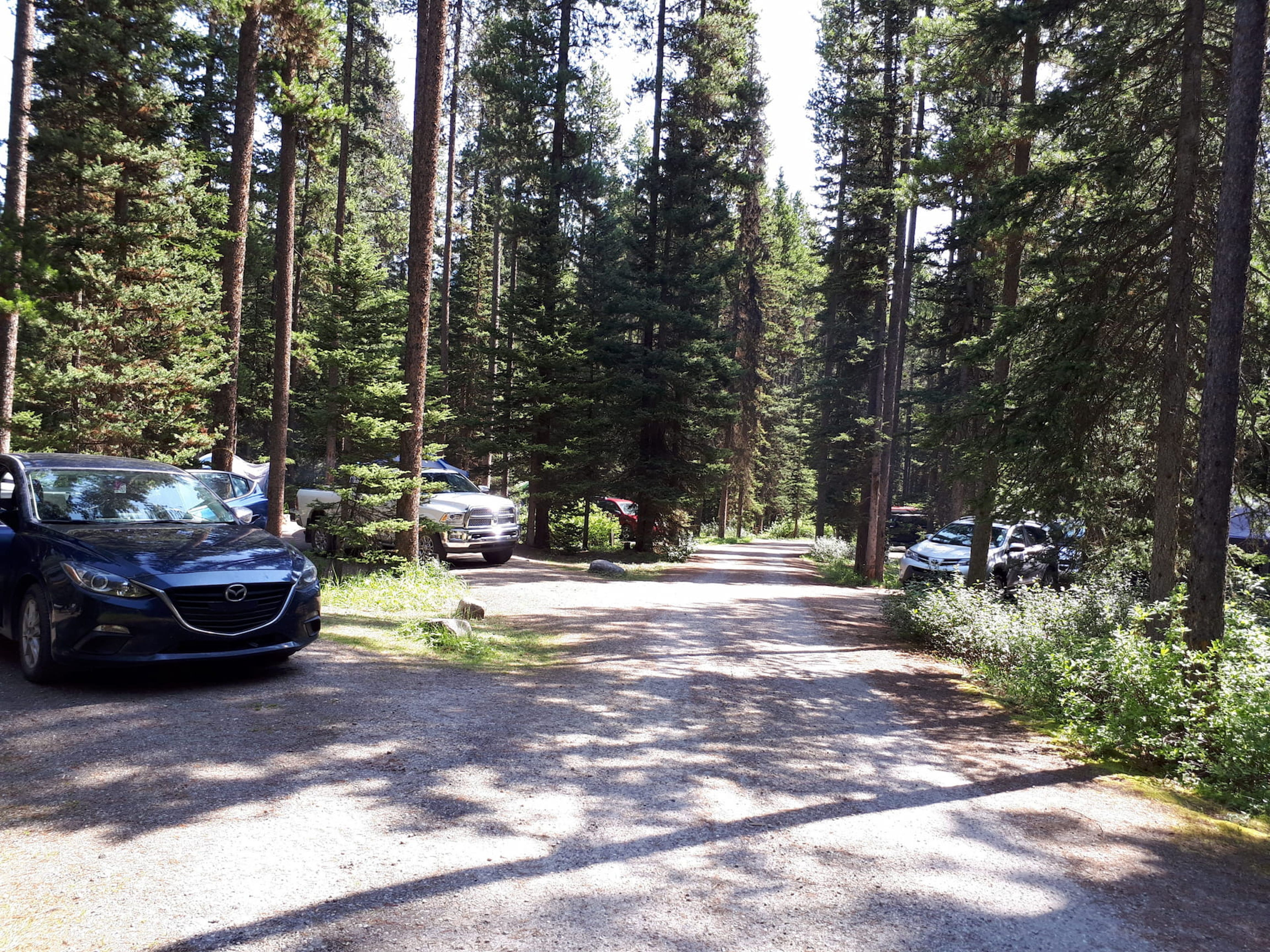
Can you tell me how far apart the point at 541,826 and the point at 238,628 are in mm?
3403

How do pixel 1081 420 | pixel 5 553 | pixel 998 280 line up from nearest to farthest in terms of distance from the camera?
pixel 5 553, pixel 1081 420, pixel 998 280

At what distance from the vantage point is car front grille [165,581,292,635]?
5.87 m

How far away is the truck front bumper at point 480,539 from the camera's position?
54.7 feet

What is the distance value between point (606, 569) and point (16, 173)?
14246mm

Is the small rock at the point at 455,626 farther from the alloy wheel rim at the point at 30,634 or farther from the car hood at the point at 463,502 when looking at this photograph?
the car hood at the point at 463,502

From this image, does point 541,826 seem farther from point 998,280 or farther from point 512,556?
point 998,280

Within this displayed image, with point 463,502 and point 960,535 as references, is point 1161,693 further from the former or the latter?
point 960,535

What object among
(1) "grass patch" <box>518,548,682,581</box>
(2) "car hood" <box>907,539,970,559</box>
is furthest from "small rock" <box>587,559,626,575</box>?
(2) "car hood" <box>907,539,970,559</box>

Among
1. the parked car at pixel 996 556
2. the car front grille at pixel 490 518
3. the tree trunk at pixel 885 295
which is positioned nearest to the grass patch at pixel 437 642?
the car front grille at pixel 490 518

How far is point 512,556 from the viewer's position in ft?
68.7

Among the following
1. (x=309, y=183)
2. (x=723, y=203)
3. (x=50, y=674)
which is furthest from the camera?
(x=309, y=183)

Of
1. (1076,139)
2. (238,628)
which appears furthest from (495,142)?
(238,628)

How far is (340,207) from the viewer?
26.9m

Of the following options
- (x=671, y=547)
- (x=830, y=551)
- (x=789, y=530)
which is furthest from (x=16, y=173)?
(x=789, y=530)
